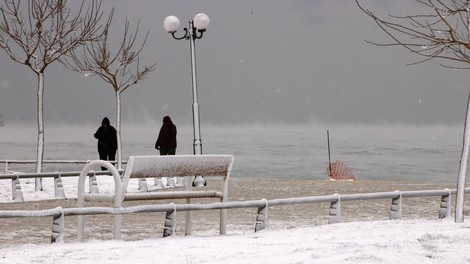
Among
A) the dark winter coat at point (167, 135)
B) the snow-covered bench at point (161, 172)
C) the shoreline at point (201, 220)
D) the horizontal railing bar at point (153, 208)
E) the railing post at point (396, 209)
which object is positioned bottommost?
the shoreline at point (201, 220)

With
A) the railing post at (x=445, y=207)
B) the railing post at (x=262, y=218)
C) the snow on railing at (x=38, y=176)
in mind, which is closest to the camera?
the railing post at (x=262, y=218)

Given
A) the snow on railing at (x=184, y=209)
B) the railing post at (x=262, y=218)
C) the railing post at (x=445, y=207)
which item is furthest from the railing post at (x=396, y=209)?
the railing post at (x=262, y=218)

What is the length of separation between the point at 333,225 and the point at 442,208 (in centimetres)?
370

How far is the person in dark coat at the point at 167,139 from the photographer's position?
28312 millimetres

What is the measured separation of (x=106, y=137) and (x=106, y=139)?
80mm

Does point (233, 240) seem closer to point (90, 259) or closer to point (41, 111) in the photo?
point (90, 259)

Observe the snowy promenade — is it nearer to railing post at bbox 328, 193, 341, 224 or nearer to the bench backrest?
railing post at bbox 328, 193, 341, 224

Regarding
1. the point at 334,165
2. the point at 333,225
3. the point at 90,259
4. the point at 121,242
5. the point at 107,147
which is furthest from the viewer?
the point at 334,165

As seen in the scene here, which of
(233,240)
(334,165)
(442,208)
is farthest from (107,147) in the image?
(334,165)

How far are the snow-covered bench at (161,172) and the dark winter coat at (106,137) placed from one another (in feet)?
59.5

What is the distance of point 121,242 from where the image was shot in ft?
37.2

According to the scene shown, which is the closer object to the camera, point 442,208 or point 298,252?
point 298,252

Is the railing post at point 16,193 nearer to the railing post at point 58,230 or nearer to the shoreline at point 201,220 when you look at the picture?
the shoreline at point 201,220

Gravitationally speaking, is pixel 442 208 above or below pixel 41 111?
below
